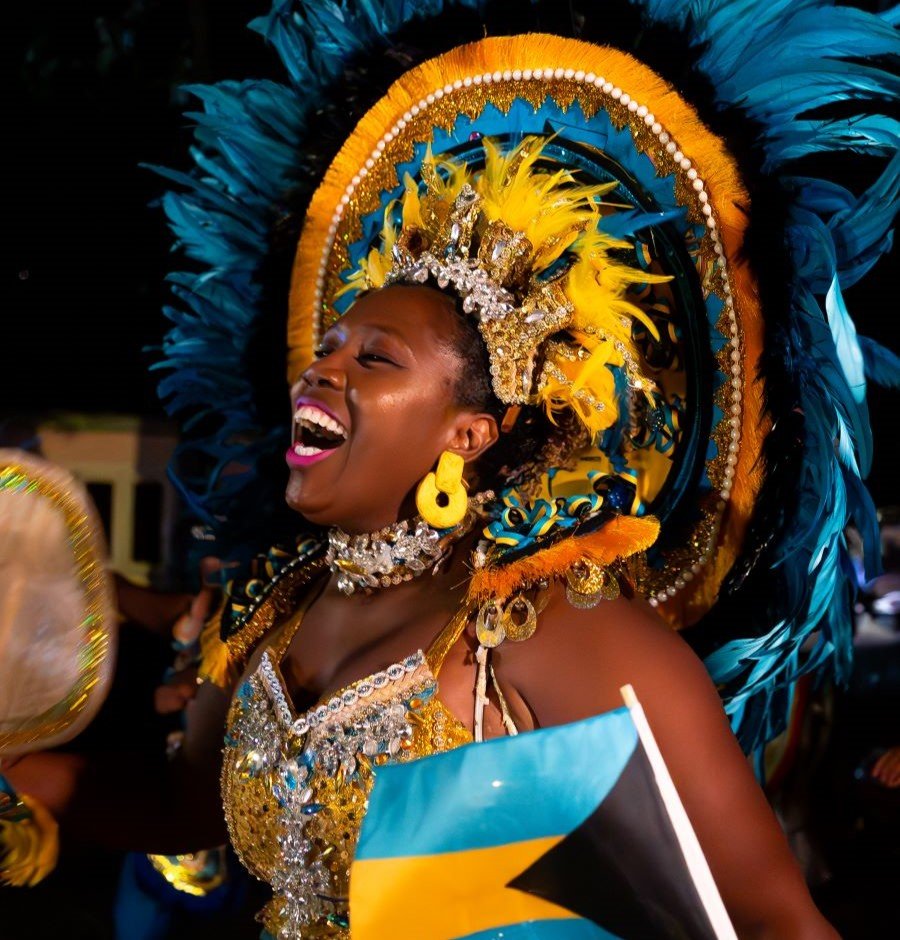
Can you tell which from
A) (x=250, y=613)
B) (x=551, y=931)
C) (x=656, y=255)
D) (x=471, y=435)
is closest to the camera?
(x=551, y=931)

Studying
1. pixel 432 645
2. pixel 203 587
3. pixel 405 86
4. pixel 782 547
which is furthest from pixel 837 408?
pixel 203 587

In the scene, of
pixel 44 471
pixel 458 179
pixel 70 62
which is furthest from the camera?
pixel 70 62

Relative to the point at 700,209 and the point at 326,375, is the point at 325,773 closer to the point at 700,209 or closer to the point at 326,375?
the point at 326,375

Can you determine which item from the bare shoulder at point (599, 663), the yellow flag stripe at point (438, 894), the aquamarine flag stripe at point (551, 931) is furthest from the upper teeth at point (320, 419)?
the aquamarine flag stripe at point (551, 931)

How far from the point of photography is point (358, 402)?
2.15 meters

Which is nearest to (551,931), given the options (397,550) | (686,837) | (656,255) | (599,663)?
(686,837)

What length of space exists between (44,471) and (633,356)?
112 cm

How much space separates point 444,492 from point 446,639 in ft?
0.98

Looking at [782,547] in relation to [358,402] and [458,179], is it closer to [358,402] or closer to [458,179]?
[358,402]

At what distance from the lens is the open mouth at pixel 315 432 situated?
84.8 inches

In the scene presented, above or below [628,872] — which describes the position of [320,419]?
above

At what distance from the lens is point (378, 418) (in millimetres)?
2145

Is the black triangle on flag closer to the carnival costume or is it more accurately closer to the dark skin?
the dark skin

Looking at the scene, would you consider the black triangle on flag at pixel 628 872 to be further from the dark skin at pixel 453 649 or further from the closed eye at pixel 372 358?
the closed eye at pixel 372 358
